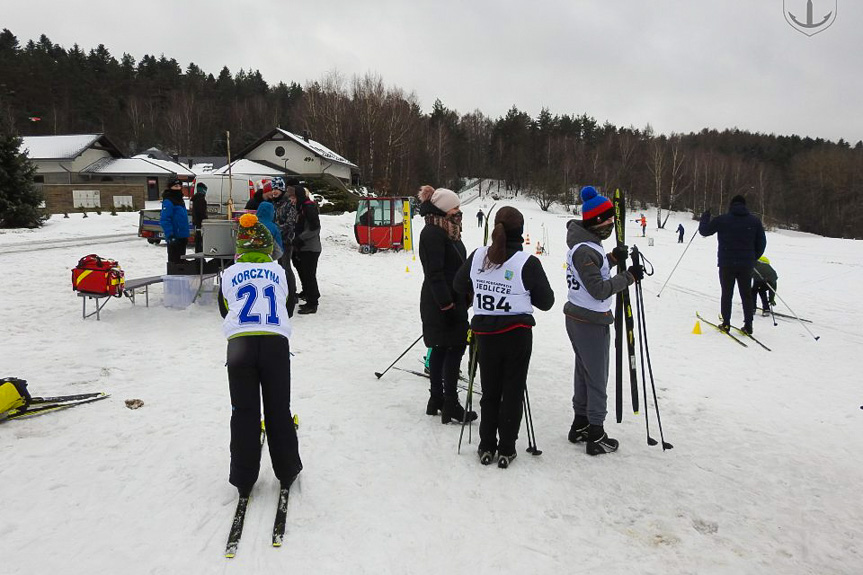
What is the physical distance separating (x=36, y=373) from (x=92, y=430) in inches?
73.1

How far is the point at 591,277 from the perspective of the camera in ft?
13.3

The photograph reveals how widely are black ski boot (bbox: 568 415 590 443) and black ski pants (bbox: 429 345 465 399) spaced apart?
1.09 meters

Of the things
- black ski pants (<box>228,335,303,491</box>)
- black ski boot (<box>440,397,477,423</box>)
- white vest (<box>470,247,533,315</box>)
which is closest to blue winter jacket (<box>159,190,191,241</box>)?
black ski boot (<box>440,397,477,423</box>)

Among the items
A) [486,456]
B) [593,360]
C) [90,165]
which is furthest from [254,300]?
[90,165]

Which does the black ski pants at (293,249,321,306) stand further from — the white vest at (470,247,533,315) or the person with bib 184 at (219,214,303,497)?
the white vest at (470,247,533,315)

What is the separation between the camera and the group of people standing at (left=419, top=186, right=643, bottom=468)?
3863 mm

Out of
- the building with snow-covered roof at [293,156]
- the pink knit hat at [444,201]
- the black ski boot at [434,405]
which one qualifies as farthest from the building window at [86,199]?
the pink knit hat at [444,201]

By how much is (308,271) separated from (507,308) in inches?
229

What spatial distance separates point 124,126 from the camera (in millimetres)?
74500

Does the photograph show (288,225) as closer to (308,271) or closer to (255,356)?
(308,271)

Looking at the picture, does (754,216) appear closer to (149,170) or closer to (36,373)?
(36,373)

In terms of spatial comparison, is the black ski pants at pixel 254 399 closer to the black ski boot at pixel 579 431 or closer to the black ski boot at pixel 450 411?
the black ski boot at pixel 450 411

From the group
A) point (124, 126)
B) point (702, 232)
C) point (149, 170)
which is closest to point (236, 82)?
point (124, 126)

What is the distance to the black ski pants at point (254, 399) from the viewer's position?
3.32m
